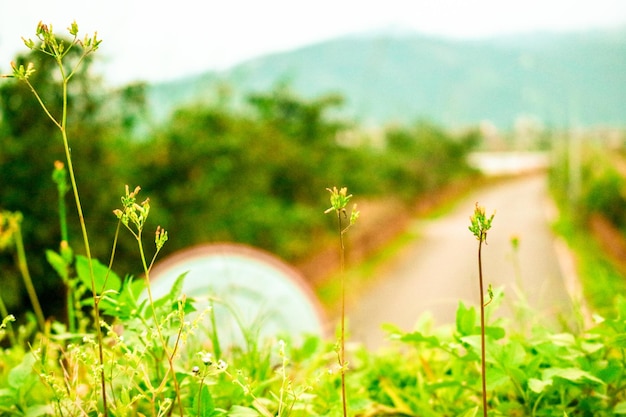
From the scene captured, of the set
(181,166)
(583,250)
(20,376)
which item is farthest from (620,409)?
(583,250)

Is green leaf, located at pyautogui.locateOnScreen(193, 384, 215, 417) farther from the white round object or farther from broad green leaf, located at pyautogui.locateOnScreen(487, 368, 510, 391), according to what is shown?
the white round object

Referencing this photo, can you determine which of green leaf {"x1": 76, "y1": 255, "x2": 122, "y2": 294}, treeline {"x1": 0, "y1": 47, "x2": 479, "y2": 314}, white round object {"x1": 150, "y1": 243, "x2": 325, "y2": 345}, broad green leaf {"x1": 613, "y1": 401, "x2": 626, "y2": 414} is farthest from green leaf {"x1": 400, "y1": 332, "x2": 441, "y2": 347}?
treeline {"x1": 0, "y1": 47, "x2": 479, "y2": 314}

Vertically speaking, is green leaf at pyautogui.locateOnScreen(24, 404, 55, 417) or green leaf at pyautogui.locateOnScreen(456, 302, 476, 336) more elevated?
green leaf at pyautogui.locateOnScreen(456, 302, 476, 336)

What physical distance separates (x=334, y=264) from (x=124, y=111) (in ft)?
33.2

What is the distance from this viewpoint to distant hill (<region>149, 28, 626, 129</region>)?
1703cm

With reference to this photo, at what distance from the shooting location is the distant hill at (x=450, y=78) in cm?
1703

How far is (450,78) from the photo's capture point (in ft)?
154

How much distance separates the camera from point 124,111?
7566 mm

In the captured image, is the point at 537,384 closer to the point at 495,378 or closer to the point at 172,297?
the point at 495,378

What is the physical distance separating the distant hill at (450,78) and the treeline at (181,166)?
649 mm

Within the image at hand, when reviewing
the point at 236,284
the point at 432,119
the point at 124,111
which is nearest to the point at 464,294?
the point at 124,111

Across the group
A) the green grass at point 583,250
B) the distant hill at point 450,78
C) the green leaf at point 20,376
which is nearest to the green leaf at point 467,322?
the green leaf at point 20,376

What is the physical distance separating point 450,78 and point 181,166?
4020cm

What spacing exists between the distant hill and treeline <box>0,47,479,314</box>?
2.13 feet
